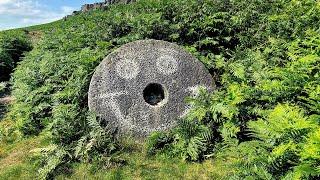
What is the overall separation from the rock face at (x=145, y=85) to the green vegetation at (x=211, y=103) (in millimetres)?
365

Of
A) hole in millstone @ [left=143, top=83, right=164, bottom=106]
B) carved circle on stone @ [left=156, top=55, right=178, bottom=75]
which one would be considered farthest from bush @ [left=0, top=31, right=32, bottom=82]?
carved circle on stone @ [left=156, top=55, right=178, bottom=75]

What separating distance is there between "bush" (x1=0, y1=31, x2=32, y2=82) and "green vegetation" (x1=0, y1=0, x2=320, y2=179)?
718 cm

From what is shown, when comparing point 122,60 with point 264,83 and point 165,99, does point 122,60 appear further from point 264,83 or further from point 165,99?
point 264,83

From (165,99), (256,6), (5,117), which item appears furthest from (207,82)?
(5,117)

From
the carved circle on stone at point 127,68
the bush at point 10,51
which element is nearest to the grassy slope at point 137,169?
the carved circle on stone at point 127,68

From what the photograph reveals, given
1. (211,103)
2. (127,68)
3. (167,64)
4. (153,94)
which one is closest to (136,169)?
(211,103)

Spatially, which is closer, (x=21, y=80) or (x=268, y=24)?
(x=268, y=24)

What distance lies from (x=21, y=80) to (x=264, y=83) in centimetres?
834

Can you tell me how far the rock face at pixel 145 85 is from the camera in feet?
29.1

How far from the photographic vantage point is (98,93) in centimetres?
896

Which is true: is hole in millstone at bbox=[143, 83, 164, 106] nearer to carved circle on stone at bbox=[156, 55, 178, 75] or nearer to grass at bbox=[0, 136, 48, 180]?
carved circle on stone at bbox=[156, 55, 178, 75]

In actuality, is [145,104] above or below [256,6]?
below

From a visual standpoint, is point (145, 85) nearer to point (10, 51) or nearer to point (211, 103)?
point (211, 103)

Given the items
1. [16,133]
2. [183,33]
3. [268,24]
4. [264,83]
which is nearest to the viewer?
[264,83]
